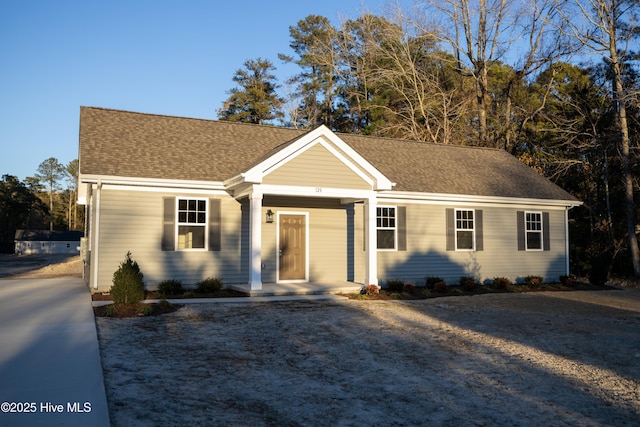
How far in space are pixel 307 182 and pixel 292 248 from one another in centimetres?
250

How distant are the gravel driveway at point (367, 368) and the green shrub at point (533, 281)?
5.89m

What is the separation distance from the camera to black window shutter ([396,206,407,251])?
651 inches

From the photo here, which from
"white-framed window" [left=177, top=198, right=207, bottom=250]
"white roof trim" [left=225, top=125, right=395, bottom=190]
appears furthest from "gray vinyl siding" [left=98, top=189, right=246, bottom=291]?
"white roof trim" [left=225, top=125, right=395, bottom=190]

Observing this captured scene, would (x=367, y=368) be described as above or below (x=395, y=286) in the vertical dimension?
below

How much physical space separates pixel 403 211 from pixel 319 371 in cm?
1050

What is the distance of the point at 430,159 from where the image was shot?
19594mm

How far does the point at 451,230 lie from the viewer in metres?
17.4

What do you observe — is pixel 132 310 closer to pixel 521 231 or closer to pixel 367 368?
pixel 367 368

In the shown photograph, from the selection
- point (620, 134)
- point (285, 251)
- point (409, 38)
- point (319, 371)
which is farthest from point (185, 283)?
point (409, 38)

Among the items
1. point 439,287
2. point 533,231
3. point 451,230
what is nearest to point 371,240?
point 439,287

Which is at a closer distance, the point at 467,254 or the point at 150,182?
the point at 150,182

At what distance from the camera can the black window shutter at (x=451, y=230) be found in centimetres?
1736

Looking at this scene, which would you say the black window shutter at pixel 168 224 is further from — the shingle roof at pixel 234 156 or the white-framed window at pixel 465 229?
the white-framed window at pixel 465 229

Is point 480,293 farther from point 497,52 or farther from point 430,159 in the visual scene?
point 497,52
